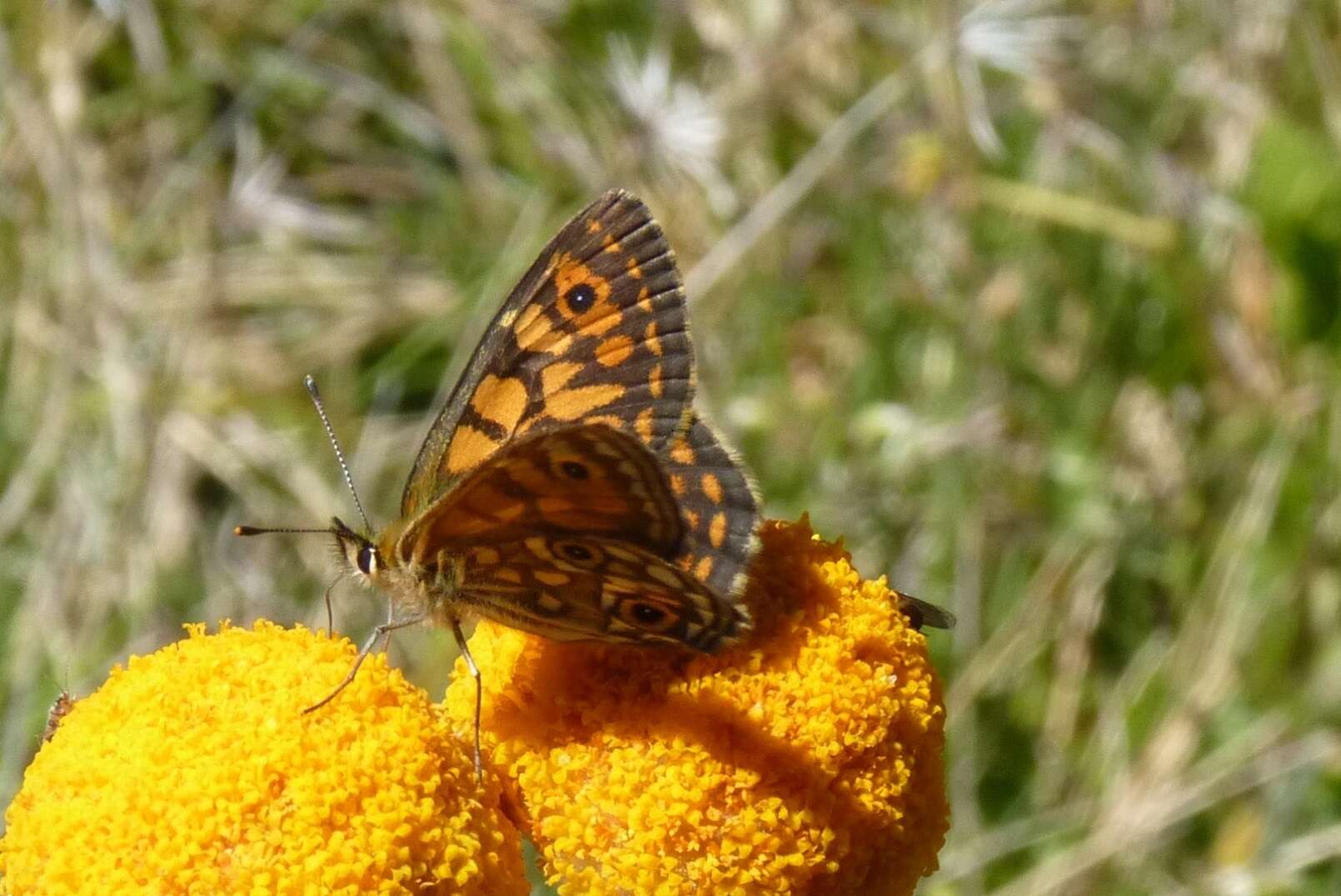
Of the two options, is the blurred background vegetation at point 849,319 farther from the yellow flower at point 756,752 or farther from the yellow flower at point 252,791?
the yellow flower at point 252,791

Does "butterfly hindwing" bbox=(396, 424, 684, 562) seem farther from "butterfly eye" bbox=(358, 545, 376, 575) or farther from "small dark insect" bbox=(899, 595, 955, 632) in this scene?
"small dark insect" bbox=(899, 595, 955, 632)

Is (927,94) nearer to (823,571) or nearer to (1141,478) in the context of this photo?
(1141,478)

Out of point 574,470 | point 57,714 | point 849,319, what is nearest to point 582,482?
point 574,470

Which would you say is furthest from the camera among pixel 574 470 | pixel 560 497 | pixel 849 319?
pixel 849 319

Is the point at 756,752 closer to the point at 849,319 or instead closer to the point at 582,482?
the point at 582,482

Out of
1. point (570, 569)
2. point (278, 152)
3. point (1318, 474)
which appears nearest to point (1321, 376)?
point (1318, 474)

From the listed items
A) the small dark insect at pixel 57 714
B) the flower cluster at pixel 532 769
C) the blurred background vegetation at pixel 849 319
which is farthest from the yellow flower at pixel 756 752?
the blurred background vegetation at pixel 849 319
